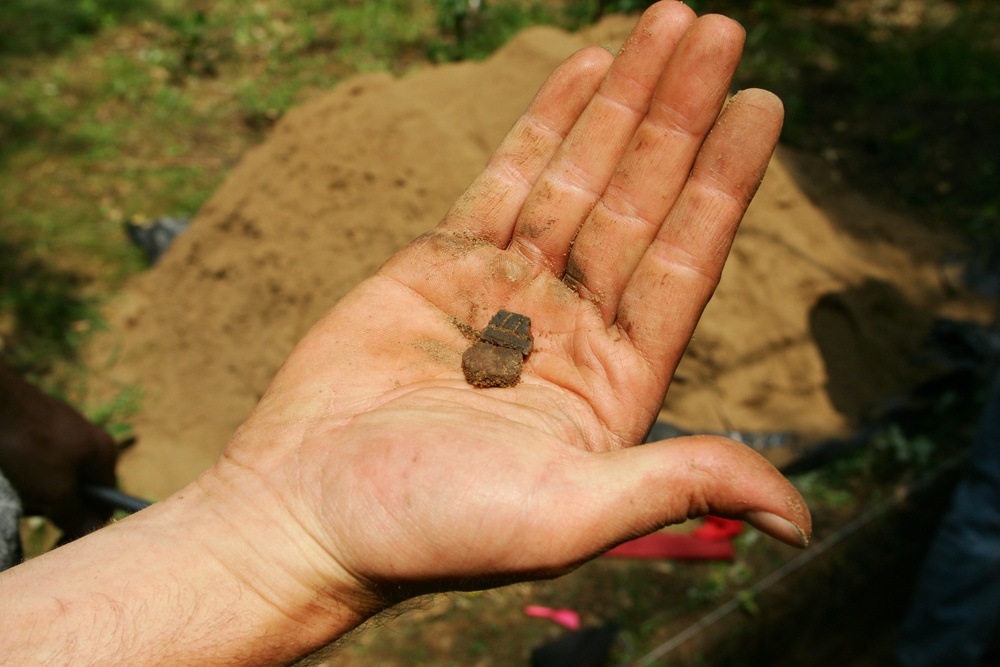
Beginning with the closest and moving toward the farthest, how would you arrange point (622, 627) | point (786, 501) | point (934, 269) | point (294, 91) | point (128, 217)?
point (786, 501) → point (622, 627) → point (934, 269) → point (128, 217) → point (294, 91)

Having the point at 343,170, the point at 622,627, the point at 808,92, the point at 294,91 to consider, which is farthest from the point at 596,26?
the point at 622,627

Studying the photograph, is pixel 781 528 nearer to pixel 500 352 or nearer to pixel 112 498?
pixel 500 352

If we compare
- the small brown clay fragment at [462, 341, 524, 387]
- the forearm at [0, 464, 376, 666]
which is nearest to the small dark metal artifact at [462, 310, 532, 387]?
the small brown clay fragment at [462, 341, 524, 387]

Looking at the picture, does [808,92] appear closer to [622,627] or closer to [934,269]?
[934,269]

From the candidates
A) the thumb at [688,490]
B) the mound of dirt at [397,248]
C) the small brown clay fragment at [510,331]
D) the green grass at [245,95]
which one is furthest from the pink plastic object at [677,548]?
the green grass at [245,95]

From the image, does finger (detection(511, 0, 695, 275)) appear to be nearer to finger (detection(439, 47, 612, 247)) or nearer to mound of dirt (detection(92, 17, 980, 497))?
finger (detection(439, 47, 612, 247))
